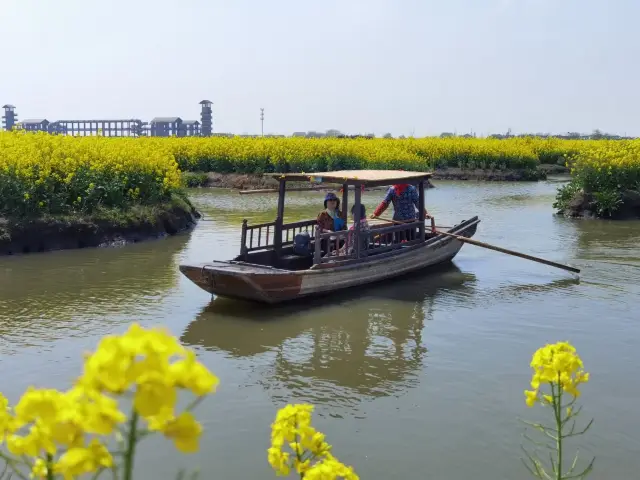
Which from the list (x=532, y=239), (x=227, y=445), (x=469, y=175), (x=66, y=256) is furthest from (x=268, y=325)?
(x=469, y=175)

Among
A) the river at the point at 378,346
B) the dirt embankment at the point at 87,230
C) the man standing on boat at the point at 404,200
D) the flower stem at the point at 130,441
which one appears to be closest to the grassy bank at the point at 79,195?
the dirt embankment at the point at 87,230

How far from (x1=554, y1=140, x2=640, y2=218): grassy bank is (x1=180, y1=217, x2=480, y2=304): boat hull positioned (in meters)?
9.55

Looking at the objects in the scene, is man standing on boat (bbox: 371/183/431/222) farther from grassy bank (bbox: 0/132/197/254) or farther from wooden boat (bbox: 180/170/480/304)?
grassy bank (bbox: 0/132/197/254)

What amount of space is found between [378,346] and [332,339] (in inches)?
21.2

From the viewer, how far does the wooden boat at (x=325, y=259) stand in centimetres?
873

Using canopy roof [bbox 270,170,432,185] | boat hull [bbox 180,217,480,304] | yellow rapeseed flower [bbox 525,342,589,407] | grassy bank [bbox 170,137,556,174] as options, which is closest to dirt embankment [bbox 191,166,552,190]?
grassy bank [bbox 170,137,556,174]

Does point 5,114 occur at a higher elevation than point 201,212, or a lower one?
higher

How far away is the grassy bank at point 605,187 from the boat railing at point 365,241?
28.9 feet

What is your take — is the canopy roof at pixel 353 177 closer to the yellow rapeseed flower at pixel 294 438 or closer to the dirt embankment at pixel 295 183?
the yellow rapeseed flower at pixel 294 438

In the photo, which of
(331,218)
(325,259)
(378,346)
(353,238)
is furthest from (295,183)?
(378,346)

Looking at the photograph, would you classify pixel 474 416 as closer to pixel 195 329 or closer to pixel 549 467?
pixel 549 467

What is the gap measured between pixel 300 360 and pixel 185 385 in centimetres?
602

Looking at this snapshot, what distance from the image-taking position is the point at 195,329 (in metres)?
8.26

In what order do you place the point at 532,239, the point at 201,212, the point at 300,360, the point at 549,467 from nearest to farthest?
the point at 549,467, the point at 300,360, the point at 532,239, the point at 201,212
